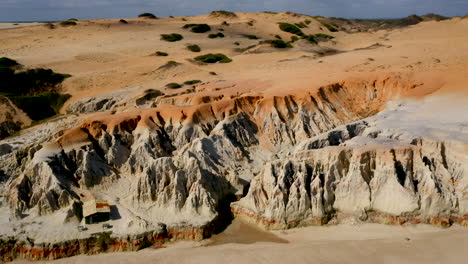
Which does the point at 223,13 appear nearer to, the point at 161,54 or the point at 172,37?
the point at 172,37

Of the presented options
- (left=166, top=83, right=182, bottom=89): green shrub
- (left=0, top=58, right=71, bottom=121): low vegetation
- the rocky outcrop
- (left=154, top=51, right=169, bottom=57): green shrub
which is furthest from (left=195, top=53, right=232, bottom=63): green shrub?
the rocky outcrop

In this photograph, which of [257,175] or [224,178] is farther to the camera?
[224,178]

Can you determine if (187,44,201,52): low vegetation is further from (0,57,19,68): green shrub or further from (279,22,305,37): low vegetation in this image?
(279,22,305,37): low vegetation

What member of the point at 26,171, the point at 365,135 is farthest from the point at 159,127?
the point at 365,135

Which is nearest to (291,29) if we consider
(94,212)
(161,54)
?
(161,54)

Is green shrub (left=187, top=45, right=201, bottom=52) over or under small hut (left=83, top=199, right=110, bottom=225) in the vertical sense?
over

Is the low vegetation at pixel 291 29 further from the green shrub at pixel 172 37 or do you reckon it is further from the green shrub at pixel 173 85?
the green shrub at pixel 173 85
